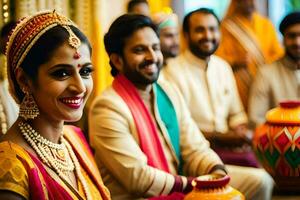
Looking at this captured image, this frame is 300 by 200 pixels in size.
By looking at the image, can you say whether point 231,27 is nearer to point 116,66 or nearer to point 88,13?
point 88,13

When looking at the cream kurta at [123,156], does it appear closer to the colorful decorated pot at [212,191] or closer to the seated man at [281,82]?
the colorful decorated pot at [212,191]

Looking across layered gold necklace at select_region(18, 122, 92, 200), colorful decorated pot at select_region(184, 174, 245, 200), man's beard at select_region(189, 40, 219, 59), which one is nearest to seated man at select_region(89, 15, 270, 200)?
colorful decorated pot at select_region(184, 174, 245, 200)

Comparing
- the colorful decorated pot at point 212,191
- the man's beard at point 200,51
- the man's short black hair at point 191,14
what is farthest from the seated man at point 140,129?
the man's short black hair at point 191,14

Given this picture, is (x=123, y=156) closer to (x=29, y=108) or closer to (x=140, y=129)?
(x=140, y=129)

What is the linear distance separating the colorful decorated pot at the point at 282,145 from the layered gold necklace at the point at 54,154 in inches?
33.5

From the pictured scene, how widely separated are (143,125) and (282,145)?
1.83 ft

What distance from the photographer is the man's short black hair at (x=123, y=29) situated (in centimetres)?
261

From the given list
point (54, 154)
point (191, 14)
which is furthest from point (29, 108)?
point (191, 14)

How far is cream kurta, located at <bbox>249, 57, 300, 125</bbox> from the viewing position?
3.89 m

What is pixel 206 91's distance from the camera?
369 cm

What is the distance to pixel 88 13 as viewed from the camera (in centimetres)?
436

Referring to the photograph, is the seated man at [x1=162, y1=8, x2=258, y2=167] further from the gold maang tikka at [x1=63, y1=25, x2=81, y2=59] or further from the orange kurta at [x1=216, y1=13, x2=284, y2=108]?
the gold maang tikka at [x1=63, y1=25, x2=81, y2=59]

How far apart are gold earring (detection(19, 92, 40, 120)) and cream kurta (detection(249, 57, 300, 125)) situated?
2254 mm

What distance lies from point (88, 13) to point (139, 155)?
6.67ft
